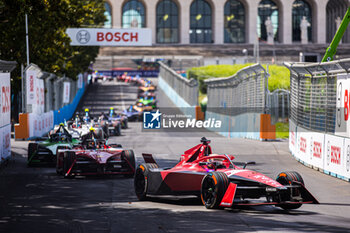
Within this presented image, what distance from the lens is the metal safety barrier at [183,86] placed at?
161ft

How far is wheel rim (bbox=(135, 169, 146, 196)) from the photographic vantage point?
12883 mm

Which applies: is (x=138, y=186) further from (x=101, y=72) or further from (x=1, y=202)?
(x=101, y=72)

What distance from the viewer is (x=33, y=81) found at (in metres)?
33.6

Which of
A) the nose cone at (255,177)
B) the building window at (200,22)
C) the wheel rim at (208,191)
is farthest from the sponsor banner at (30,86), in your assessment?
the building window at (200,22)

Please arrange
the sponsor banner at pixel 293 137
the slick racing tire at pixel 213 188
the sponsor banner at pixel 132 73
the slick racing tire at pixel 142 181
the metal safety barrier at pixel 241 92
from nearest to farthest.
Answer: the slick racing tire at pixel 213 188 < the slick racing tire at pixel 142 181 < the sponsor banner at pixel 293 137 < the metal safety barrier at pixel 241 92 < the sponsor banner at pixel 132 73

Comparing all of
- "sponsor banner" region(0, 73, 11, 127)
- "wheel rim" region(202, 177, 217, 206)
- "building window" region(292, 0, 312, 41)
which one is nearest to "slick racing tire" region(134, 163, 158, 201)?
"wheel rim" region(202, 177, 217, 206)

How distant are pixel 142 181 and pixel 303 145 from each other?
858cm

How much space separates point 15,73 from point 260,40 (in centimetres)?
7837

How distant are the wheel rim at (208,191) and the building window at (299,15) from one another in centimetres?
10844

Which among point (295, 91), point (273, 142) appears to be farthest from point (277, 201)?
point (273, 142)

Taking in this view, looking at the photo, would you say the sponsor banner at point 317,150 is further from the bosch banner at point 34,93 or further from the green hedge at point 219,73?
the green hedge at point 219,73

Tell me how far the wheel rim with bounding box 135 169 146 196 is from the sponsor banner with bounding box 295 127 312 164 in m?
7.59

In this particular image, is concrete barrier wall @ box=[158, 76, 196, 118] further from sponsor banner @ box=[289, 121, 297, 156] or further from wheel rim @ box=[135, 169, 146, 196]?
wheel rim @ box=[135, 169, 146, 196]

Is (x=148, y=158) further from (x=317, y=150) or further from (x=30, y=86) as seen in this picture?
(x=30, y=86)
